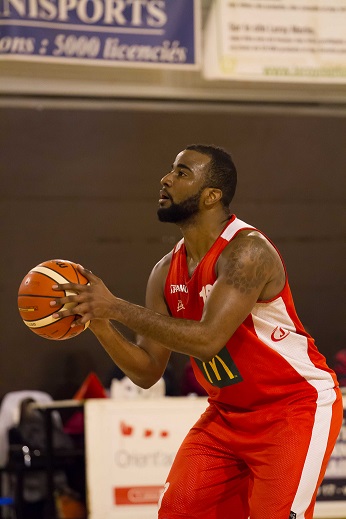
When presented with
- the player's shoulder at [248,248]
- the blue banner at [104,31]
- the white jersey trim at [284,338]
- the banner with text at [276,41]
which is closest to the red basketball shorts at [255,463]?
the white jersey trim at [284,338]

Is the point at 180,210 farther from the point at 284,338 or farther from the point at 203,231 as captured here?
the point at 284,338

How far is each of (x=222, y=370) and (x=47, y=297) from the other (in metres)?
0.87

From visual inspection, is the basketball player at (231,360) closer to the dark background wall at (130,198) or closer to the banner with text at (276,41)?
the banner with text at (276,41)

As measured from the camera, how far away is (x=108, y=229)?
838cm

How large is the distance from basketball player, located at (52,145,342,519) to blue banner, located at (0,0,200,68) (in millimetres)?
3795

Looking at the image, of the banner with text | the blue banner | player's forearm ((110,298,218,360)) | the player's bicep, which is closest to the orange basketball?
player's forearm ((110,298,218,360))

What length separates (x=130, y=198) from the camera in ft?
27.7

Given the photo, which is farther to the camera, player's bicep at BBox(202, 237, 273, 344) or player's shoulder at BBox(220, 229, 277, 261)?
player's shoulder at BBox(220, 229, 277, 261)

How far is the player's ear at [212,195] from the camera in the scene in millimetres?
3730

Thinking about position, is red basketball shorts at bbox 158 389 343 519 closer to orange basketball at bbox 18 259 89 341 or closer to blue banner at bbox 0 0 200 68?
orange basketball at bbox 18 259 89 341

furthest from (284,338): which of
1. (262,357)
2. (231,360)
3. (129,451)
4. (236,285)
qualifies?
(129,451)

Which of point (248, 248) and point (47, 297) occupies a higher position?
point (248, 248)

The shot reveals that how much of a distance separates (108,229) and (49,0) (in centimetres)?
235

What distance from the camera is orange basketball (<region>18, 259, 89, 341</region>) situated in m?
3.18
